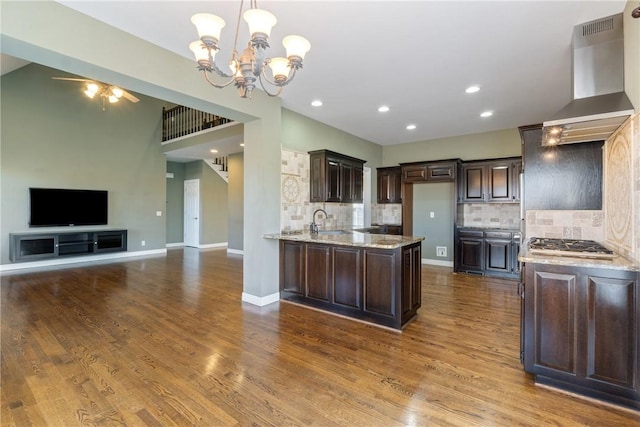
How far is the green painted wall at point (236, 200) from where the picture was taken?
26.6ft

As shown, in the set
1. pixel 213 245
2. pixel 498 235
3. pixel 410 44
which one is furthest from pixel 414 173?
pixel 213 245

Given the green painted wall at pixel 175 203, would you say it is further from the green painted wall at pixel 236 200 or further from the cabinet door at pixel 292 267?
the cabinet door at pixel 292 267

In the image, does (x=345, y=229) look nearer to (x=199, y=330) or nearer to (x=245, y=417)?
(x=199, y=330)

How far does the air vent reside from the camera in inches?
91.9

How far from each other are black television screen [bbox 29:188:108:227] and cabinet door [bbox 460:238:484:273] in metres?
8.00

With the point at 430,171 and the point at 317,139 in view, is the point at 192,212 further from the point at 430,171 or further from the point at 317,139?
the point at 430,171

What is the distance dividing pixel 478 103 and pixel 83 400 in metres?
5.29

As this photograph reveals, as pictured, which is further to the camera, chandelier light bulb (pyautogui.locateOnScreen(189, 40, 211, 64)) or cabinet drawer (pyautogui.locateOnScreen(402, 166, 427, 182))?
cabinet drawer (pyautogui.locateOnScreen(402, 166, 427, 182))

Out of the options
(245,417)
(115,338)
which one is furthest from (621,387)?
(115,338)

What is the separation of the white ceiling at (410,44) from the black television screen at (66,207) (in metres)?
5.46

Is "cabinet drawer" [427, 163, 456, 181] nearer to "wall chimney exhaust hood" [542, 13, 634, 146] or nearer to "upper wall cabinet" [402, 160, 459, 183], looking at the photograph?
"upper wall cabinet" [402, 160, 459, 183]

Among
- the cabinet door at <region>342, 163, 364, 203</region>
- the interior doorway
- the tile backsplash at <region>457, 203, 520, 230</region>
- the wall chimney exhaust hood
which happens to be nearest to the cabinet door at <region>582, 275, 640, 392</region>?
the wall chimney exhaust hood

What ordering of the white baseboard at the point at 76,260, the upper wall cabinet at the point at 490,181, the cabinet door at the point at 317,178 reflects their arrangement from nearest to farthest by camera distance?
the cabinet door at the point at 317,178 < the upper wall cabinet at the point at 490,181 < the white baseboard at the point at 76,260

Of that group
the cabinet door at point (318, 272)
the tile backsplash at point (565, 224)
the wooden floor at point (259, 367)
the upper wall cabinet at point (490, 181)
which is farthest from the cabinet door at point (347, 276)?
the upper wall cabinet at point (490, 181)
